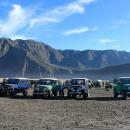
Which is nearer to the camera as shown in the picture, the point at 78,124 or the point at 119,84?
the point at 78,124

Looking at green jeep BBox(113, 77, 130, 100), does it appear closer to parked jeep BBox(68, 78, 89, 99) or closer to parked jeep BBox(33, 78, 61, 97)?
parked jeep BBox(68, 78, 89, 99)

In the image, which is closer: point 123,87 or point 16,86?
point 123,87

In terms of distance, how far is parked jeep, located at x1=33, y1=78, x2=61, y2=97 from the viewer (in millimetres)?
43750

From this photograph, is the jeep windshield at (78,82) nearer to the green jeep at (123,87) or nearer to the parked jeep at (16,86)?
the green jeep at (123,87)

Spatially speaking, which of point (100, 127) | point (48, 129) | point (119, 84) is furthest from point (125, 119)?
point (119, 84)

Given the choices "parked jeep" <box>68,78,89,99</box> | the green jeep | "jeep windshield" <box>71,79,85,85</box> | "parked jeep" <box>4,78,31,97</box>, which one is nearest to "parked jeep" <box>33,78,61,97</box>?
"parked jeep" <box>68,78,89,99</box>

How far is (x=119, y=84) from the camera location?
42312mm

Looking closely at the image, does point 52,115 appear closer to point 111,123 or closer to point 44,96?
point 111,123

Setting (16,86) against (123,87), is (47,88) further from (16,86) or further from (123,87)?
(123,87)

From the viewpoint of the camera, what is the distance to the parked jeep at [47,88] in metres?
43.8

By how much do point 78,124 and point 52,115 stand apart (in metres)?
4.75

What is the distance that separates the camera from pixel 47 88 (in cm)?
4403

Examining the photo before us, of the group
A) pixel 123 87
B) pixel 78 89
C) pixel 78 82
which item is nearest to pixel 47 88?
pixel 78 82

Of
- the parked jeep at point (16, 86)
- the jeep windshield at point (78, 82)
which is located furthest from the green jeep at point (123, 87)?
the parked jeep at point (16, 86)
